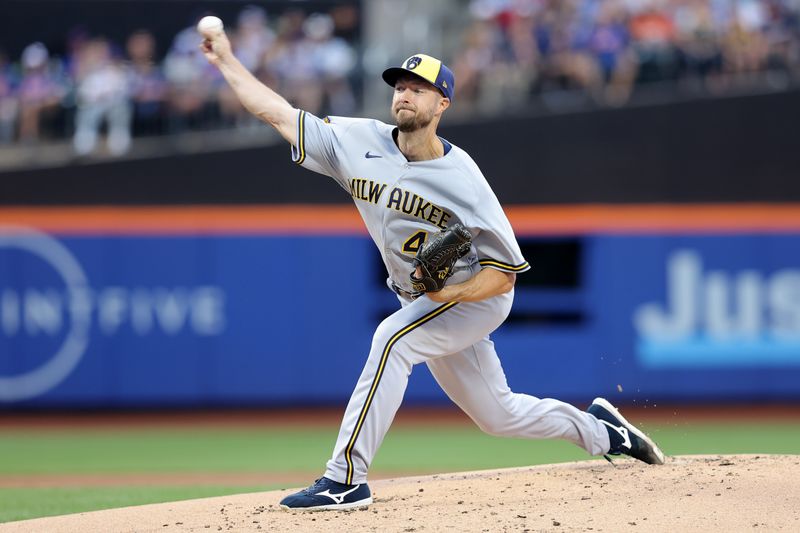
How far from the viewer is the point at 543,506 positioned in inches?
195

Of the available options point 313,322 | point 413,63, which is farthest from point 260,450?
point 413,63

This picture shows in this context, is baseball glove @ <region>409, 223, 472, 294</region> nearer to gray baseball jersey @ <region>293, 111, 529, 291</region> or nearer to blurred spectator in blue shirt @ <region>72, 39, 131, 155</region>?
gray baseball jersey @ <region>293, 111, 529, 291</region>

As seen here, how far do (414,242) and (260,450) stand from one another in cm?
493

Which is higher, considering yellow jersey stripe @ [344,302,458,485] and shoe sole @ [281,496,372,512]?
yellow jersey stripe @ [344,302,458,485]

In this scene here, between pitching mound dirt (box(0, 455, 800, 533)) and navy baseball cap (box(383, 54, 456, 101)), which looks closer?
pitching mound dirt (box(0, 455, 800, 533))

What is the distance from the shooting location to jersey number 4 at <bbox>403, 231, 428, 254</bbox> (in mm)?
5082

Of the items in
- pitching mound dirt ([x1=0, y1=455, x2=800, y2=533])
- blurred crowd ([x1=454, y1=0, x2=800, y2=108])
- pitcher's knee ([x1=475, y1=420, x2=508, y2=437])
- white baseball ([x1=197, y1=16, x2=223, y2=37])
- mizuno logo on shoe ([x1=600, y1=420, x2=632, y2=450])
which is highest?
blurred crowd ([x1=454, y1=0, x2=800, y2=108])

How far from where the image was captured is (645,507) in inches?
189

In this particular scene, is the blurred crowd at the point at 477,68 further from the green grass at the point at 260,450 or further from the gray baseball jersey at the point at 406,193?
the gray baseball jersey at the point at 406,193

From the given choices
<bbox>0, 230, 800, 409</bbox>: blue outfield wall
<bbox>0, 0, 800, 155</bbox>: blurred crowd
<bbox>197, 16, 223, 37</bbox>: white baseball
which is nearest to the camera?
<bbox>197, 16, 223, 37</bbox>: white baseball

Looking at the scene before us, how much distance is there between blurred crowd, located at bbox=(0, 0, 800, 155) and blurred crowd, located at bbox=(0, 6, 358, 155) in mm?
11

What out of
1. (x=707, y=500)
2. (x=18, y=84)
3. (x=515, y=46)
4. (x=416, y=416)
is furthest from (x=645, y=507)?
(x=18, y=84)

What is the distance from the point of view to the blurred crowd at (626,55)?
488 inches

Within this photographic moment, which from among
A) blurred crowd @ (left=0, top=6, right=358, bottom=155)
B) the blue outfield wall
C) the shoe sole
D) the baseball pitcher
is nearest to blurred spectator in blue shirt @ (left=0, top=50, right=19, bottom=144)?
blurred crowd @ (left=0, top=6, right=358, bottom=155)
